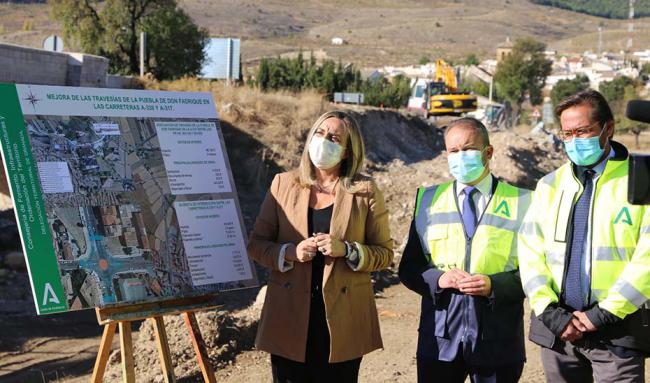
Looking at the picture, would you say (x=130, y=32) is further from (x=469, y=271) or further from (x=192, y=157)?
(x=469, y=271)

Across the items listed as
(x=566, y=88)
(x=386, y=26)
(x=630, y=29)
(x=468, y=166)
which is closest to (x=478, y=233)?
(x=468, y=166)

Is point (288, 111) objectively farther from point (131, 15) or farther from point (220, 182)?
point (220, 182)

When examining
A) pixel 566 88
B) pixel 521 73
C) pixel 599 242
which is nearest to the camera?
pixel 599 242

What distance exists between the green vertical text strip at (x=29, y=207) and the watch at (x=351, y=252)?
1.46m

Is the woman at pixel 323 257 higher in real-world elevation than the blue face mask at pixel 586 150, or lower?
lower

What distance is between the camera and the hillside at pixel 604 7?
154 m

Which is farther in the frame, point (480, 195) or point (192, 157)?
point (192, 157)

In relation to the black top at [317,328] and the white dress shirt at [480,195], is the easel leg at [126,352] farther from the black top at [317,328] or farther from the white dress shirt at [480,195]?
the white dress shirt at [480,195]

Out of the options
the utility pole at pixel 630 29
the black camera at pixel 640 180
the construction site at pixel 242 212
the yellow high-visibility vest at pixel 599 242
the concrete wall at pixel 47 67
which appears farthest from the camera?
the utility pole at pixel 630 29

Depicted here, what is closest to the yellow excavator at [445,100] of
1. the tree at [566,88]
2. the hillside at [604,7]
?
the tree at [566,88]

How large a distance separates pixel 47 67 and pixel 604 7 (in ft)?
532

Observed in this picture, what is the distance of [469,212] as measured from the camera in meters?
4.11

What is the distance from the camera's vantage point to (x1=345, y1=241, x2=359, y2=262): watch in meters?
4.21

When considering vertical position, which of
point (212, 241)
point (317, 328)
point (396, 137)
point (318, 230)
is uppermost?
point (318, 230)
